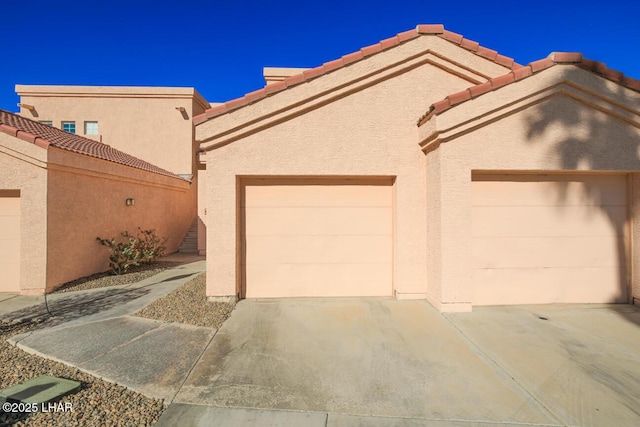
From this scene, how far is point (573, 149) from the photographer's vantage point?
5375mm

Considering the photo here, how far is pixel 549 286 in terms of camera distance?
5.71m

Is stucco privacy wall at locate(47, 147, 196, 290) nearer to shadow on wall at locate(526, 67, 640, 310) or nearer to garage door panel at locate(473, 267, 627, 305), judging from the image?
garage door panel at locate(473, 267, 627, 305)

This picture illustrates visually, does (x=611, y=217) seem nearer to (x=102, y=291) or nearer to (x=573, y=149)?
(x=573, y=149)

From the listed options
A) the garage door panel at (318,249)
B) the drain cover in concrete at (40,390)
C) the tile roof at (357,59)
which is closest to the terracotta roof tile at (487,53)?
the tile roof at (357,59)

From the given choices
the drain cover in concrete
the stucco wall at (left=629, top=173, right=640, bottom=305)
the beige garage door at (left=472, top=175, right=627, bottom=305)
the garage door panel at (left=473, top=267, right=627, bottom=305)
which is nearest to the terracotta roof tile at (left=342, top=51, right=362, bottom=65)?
the beige garage door at (left=472, top=175, right=627, bottom=305)

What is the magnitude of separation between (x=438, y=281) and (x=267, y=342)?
3007mm

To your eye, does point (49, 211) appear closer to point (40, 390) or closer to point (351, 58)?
point (40, 390)

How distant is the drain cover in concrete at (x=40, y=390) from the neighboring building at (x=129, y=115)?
15.1m

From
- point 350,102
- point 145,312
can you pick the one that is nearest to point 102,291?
point 145,312

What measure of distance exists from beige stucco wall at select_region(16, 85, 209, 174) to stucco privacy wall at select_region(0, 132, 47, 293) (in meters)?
10.7

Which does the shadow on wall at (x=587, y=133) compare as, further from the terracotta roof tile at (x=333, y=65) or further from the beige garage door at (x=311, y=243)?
the terracotta roof tile at (x=333, y=65)

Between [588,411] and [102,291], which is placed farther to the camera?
[102,291]

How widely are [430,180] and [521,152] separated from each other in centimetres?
152

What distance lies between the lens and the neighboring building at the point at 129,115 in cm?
1748
